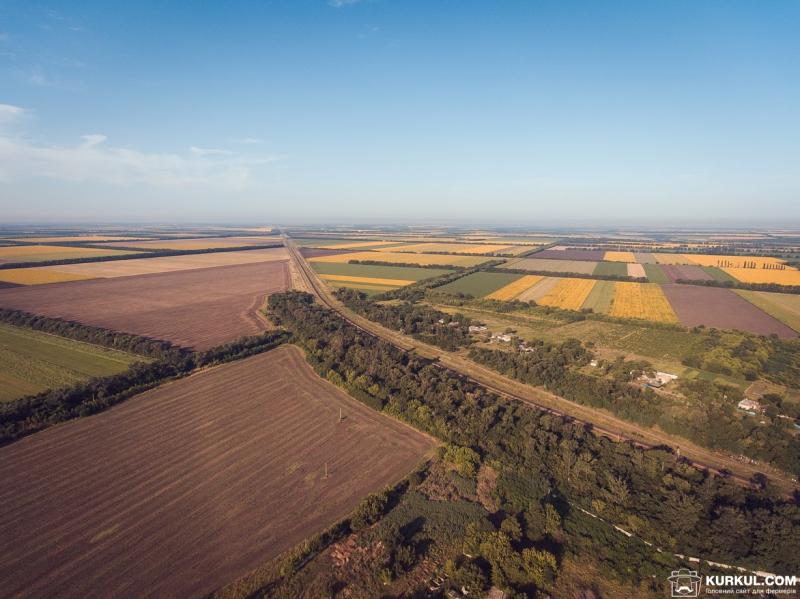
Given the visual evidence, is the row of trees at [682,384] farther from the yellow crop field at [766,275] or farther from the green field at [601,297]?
the yellow crop field at [766,275]

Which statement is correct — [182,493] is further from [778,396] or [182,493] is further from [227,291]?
[227,291]

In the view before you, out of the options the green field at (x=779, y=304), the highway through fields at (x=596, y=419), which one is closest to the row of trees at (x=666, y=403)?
the highway through fields at (x=596, y=419)

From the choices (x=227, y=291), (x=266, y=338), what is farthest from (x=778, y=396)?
(x=227, y=291)

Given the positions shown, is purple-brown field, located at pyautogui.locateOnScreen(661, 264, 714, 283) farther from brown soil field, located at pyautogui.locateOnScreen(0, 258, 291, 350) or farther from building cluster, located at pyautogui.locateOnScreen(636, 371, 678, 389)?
brown soil field, located at pyautogui.locateOnScreen(0, 258, 291, 350)

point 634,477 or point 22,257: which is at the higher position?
point 22,257

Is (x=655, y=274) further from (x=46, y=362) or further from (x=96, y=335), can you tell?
(x=46, y=362)

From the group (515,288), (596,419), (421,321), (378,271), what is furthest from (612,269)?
(596,419)
